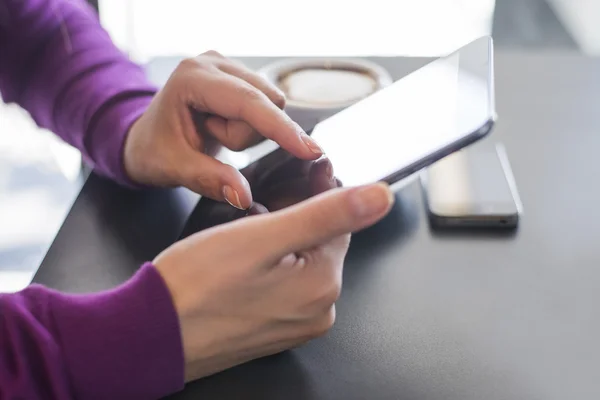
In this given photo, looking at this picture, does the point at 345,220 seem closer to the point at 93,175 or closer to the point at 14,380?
the point at 14,380

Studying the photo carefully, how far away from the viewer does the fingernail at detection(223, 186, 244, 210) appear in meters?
0.46

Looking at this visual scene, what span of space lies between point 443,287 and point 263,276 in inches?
5.6

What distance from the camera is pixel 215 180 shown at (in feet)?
1.55

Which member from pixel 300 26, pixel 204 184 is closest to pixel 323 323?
pixel 204 184

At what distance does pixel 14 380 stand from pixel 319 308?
17cm

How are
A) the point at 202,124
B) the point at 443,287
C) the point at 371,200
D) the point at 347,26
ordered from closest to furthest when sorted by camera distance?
the point at 371,200 < the point at 443,287 < the point at 202,124 < the point at 347,26

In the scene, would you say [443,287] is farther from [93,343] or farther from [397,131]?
[93,343]

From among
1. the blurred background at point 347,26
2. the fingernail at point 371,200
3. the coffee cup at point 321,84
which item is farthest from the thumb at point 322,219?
the blurred background at point 347,26

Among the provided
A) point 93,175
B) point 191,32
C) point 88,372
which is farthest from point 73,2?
point 191,32

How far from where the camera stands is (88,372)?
1.14ft

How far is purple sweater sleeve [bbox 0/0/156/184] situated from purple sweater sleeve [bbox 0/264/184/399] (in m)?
0.24

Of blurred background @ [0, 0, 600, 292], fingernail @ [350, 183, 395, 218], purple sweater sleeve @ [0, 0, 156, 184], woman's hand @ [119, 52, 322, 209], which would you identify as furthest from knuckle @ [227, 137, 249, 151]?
blurred background @ [0, 0, 600, 292]

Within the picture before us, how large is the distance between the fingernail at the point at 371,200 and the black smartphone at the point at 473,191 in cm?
18

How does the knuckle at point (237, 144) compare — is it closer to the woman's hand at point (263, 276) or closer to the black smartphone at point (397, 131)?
the black smartphone at point (397, 131)
